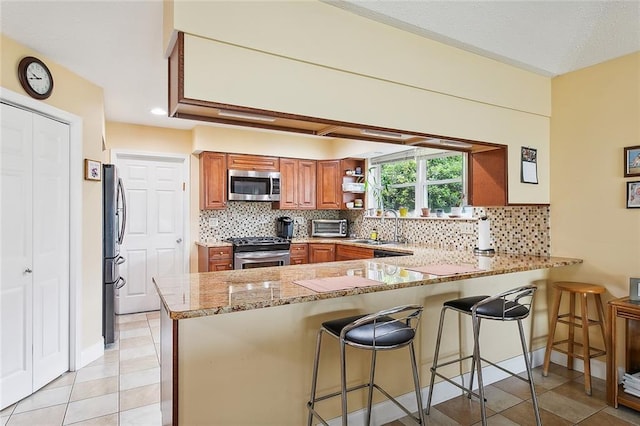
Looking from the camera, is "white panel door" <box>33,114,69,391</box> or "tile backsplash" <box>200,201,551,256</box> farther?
"tile backsplash" <box>200,201,551,256</box>

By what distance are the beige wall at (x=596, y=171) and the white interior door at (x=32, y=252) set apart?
423cm

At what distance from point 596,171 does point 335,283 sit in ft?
8.03

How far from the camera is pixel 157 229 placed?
493cm

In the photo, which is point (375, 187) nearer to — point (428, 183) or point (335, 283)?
point (428, 183)

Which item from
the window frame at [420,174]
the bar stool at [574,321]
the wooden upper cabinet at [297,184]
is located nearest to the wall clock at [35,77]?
the wooden upper cabinet at [297,184]

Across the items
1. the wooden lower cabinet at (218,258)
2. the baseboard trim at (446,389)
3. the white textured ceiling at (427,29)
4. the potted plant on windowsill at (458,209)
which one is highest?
the white textured ceiling at (427,29)

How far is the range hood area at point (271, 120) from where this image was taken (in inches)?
69.4

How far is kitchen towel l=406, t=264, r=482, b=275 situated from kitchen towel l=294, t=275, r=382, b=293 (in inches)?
21.1

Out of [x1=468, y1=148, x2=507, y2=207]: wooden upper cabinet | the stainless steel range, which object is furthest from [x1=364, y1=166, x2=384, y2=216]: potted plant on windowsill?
[x1=468, y1=148, x2=507, y2=207]: wooden upper cabinet

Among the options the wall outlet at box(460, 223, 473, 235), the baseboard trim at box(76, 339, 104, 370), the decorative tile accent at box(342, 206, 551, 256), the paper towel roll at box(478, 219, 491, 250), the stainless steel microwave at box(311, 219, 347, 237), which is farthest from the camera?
the stainless steel microwave at box(311, 219, 347, 237)

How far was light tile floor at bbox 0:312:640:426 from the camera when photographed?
2346 millimetres

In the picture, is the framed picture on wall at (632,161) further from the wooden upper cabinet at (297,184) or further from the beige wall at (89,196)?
the beige wall at (89,196)

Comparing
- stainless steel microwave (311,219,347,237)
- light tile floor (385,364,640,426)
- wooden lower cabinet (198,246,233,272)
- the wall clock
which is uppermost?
the wall clock

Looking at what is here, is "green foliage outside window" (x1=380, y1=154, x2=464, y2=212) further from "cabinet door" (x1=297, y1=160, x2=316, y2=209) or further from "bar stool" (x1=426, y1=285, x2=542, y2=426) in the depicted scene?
"bar stool" (x1=426, y1=285, x2=542, y2=426)
